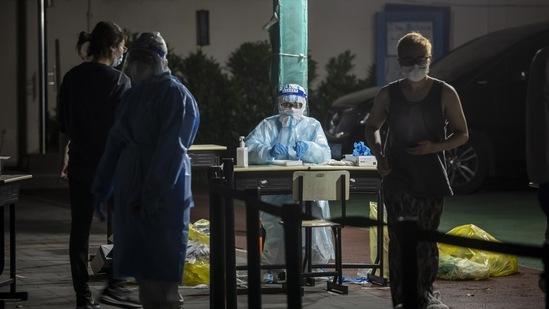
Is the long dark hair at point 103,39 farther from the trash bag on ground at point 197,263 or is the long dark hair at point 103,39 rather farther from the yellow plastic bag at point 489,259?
the yellow plastic bag at point 489,259

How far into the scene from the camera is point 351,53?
73.0 ft

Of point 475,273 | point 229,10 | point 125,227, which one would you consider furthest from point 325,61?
point 125,227

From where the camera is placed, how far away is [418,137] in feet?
26.4

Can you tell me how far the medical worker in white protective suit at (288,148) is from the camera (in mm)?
10656

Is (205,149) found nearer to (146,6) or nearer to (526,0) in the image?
(146,6)

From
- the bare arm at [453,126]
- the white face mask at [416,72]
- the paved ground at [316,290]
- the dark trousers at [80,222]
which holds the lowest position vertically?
the paved ground at [316,290]

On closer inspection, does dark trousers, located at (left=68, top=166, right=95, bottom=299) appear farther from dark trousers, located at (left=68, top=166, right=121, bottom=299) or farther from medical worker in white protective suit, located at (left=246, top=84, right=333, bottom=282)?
medical worker in white protective suit, located at (left=246, top=84, right=333, bottom=282)

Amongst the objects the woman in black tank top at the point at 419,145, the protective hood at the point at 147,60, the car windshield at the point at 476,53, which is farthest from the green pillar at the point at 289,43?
the car windshield at the point at 476,53

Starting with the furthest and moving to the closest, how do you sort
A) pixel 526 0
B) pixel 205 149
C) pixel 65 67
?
pixel 526 0 → pixel 65 67 → pixel 205 149

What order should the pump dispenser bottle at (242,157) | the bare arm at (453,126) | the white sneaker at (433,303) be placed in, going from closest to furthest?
the bare arm at (453,126) < the white sneaker at (433,303) < the pump dispenser bottle at (242,157)

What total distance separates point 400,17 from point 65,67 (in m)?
5.81

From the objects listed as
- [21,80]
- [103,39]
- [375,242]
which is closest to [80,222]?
[103,39]

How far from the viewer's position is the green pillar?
11.8m

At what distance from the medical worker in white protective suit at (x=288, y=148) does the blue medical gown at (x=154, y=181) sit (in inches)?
134
